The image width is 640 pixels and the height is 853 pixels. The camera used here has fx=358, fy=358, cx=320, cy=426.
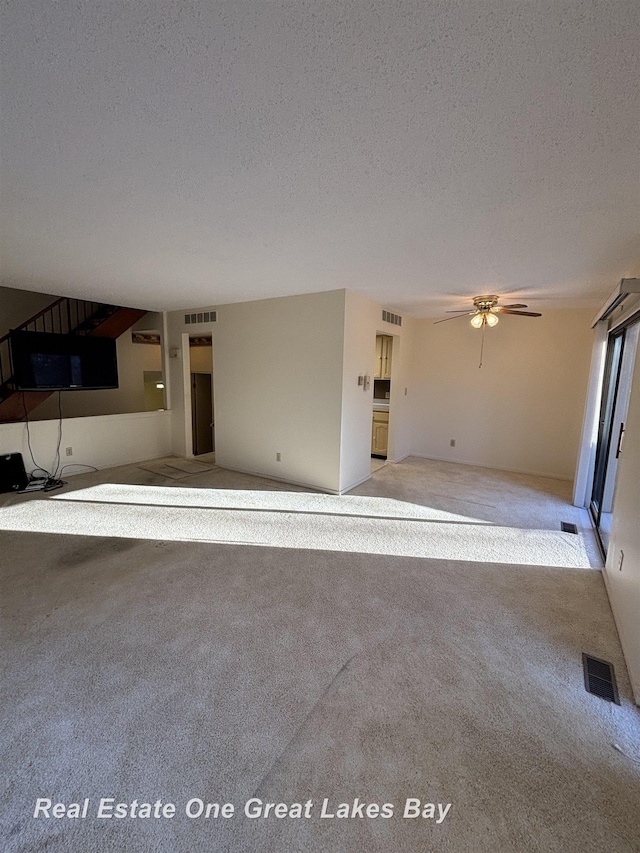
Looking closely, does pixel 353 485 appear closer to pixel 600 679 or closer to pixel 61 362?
pixel 600 679

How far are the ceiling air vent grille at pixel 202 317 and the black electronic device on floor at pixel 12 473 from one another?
3017 millimetres

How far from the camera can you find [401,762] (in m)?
1.46

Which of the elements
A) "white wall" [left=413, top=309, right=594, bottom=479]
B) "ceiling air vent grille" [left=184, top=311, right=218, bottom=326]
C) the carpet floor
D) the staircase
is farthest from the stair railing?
"white wall" [left=413, top=309, right=594, bottom=479]

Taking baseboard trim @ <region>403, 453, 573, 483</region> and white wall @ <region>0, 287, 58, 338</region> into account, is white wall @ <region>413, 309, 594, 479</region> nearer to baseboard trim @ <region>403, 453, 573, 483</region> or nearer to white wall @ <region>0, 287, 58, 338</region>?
baseboard trim @ <region>403, 453, 573, 483</region>

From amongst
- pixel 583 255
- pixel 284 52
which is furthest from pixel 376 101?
pixel 583 255

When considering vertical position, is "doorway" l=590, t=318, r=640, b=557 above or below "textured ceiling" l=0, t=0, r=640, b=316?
below

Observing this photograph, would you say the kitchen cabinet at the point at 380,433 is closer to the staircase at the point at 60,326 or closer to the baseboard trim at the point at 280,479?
the baseboard trim at the point at 280,479

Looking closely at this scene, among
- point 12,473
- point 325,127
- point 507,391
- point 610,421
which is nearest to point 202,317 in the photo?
point 12,473

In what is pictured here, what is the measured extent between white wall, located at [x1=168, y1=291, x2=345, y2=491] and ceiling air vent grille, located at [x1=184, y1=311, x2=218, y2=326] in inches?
2.9

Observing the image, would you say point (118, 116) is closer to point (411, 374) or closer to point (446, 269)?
point (446, 269)

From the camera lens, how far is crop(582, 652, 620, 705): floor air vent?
1.82m

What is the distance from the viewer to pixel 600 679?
1.91 meters

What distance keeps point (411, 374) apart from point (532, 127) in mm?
5331

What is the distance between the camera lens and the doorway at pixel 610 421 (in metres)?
3.62
